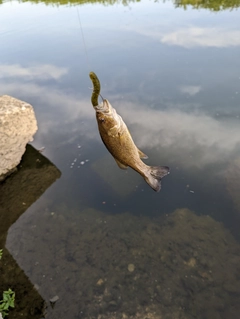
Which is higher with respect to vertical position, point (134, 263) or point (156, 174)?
point (156, 174)

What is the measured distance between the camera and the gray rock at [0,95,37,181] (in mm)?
5389

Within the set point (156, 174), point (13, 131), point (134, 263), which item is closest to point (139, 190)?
point (134, 263)

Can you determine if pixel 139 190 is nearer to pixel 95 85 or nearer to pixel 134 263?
pixel 134 263

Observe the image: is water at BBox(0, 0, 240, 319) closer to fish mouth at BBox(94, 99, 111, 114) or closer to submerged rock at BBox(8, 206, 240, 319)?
submerged rock at BBox(8, 206, 240, 319)

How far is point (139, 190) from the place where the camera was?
15.4 ft

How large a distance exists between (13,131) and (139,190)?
278cm

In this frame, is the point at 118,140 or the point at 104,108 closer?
the point at 104,108

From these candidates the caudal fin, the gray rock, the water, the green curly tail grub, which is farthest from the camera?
the gray rock

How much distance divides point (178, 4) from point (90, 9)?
409 cm

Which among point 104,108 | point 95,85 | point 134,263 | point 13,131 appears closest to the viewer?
point 95,85

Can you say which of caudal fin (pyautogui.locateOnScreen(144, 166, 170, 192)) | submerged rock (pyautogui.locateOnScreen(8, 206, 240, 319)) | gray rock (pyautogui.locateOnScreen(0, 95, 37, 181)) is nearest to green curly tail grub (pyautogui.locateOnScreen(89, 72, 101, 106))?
caudal fin (pyautogui.locateOnScreen(144, 166, 170, 192))

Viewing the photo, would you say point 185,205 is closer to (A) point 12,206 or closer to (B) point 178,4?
(A) point 12,206

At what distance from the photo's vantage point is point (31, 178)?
5.33 meters

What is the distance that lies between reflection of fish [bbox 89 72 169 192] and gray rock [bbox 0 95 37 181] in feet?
10.7
